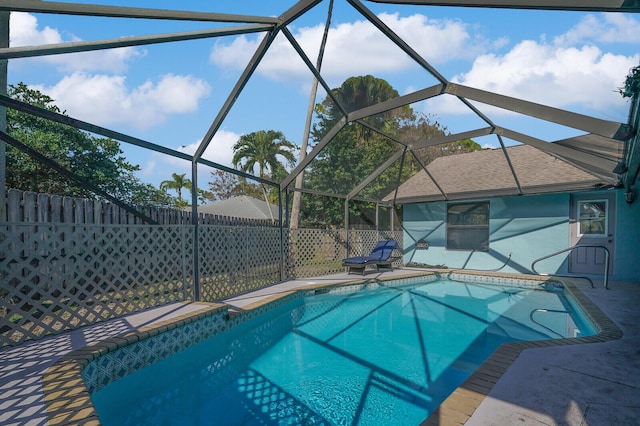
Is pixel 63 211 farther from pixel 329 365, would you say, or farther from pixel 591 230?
pixel 591 230

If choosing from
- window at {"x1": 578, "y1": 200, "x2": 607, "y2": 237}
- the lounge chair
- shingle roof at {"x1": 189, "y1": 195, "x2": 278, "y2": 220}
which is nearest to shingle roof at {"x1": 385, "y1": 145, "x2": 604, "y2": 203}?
window at {"x1": 578, "y1": 200, "x2": 607, "y2": 237}

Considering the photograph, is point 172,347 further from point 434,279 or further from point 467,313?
point 434,279

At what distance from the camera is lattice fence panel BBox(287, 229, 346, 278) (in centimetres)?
980

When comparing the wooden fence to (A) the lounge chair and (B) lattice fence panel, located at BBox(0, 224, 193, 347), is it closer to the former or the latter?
(B) lattice fence panel, located at BBox(0, 224, 193, 347)

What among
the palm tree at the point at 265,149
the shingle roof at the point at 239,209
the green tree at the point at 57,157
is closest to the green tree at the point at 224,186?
the palm tree at the point at 265,149

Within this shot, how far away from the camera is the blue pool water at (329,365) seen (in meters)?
3.16

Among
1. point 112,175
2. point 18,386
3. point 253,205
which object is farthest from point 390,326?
point 253,205

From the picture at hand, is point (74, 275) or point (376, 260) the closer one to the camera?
point (74, 275)

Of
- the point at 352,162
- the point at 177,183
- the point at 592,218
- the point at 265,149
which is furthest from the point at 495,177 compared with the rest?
the point at 177,183

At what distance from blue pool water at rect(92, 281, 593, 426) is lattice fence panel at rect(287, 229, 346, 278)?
2522mm

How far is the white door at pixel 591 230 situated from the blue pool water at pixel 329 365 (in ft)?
9.81

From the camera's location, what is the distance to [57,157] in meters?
9.50

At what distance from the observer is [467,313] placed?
272 inches

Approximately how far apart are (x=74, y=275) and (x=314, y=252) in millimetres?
6361
